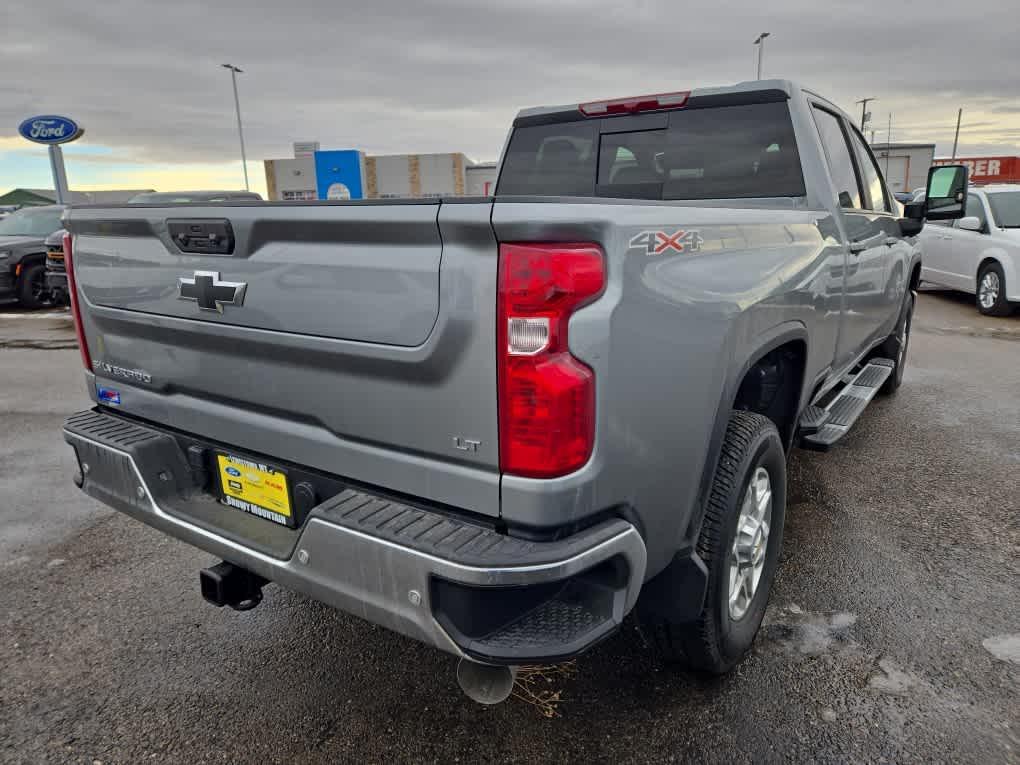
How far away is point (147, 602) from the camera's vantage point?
313 cm

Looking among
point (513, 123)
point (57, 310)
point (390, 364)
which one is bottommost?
point (57, 310)

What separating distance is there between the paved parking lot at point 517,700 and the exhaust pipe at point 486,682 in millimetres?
304

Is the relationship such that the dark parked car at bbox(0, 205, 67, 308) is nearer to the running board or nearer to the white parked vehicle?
the running board

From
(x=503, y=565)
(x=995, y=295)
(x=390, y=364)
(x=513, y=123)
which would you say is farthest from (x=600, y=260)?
(x=995, y=295)

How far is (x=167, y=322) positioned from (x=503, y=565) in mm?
1412

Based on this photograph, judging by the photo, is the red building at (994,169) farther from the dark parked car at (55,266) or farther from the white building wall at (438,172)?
the dark parked car at (55,266)

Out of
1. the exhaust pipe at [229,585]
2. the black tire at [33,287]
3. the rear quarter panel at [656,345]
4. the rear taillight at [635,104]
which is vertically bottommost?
the black tire at [33,287]

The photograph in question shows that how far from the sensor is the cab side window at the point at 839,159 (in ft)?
11.7

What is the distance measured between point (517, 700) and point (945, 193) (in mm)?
4244

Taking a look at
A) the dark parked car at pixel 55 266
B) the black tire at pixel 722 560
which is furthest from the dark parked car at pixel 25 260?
the black tire at pixel 722 560

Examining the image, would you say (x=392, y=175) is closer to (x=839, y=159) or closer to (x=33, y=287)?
(x=33, y=287)

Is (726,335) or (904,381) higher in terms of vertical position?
(726,335)

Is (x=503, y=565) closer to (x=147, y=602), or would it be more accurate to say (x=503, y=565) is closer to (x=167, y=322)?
(x=167, y=322)

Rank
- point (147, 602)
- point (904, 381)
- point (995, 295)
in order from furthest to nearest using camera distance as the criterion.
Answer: point (995, 295), point (904, 381), point (147, 602)
